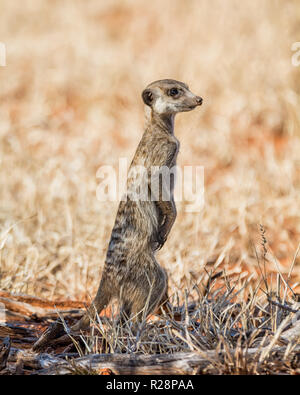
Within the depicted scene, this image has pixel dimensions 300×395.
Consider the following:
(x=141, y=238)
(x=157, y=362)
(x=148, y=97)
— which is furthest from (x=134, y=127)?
(x=157, y=362)

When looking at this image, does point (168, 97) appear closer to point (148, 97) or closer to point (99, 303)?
point (148, 97)

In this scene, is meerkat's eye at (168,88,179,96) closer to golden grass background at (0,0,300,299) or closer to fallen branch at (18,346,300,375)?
golden grass background at (0,0,300,299)

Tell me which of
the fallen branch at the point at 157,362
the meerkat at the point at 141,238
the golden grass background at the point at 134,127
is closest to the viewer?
the fallen branch at the point at 157,362

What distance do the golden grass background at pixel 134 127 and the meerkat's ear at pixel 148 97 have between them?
0.41 meters

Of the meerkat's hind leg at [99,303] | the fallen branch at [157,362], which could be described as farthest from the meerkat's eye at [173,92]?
the fallen branch at [157,362]

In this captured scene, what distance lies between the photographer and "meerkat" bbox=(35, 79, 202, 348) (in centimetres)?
271

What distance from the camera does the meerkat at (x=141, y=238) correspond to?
2707 mm

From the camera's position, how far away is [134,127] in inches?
284

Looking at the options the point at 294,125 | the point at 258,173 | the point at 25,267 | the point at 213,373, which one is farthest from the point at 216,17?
the point at 213,373

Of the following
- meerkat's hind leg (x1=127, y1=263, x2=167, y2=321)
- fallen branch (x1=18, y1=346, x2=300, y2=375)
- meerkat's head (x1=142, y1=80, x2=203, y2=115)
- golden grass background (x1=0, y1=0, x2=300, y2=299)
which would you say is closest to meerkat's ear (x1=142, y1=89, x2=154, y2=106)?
meerkat's head (x1=142, y1=80, x2=203, y2=115)

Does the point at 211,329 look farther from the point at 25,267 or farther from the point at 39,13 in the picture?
the point at 39,13

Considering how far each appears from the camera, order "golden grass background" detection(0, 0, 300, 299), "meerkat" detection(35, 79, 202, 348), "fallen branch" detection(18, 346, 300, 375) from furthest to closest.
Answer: "golden grass background" detection(0, 0, 300, 299)
"meerkat" detection(35, 79, 202, 348)
"fallen branch" detection(18, 346, 300, 375)

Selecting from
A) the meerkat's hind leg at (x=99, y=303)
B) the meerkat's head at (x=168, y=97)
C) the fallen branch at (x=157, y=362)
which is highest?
the meerkat's head at (x=168, y=97)

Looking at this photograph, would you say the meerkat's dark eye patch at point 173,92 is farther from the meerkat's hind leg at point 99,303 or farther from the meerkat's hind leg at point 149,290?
the meerkat's hind leg at point 99,303
